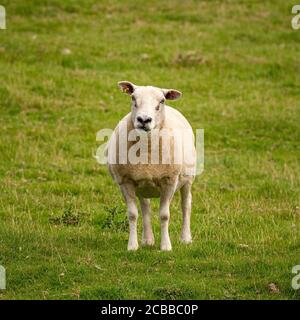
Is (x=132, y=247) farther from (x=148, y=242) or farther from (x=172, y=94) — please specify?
(x=172, y=94)

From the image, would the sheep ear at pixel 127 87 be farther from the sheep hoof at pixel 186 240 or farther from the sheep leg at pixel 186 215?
the sheep hoof at pixel 186 240

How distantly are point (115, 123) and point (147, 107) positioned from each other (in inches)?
379

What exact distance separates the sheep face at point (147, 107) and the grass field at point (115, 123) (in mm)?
1663

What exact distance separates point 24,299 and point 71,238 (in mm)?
2558

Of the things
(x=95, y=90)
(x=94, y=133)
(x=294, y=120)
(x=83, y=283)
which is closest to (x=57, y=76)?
(x=95, y=90)

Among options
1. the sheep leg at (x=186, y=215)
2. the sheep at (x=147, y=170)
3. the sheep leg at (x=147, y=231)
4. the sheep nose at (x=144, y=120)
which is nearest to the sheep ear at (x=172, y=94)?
the sheep at (x=147, y=170)

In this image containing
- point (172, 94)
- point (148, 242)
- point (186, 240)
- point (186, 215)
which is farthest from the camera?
point (186, 215)

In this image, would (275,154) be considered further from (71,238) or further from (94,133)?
(71,238)

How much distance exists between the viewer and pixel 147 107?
10.5 m

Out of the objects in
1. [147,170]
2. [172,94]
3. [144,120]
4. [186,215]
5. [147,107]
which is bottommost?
[186,215]

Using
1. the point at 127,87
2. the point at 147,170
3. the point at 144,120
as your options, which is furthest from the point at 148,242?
the point at 127,87

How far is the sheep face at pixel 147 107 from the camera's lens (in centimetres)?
1026

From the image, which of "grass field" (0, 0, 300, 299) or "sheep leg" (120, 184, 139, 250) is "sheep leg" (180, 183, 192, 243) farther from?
"sheep leg" (120, 184, 139, 250)

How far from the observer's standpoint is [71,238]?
11.6m
